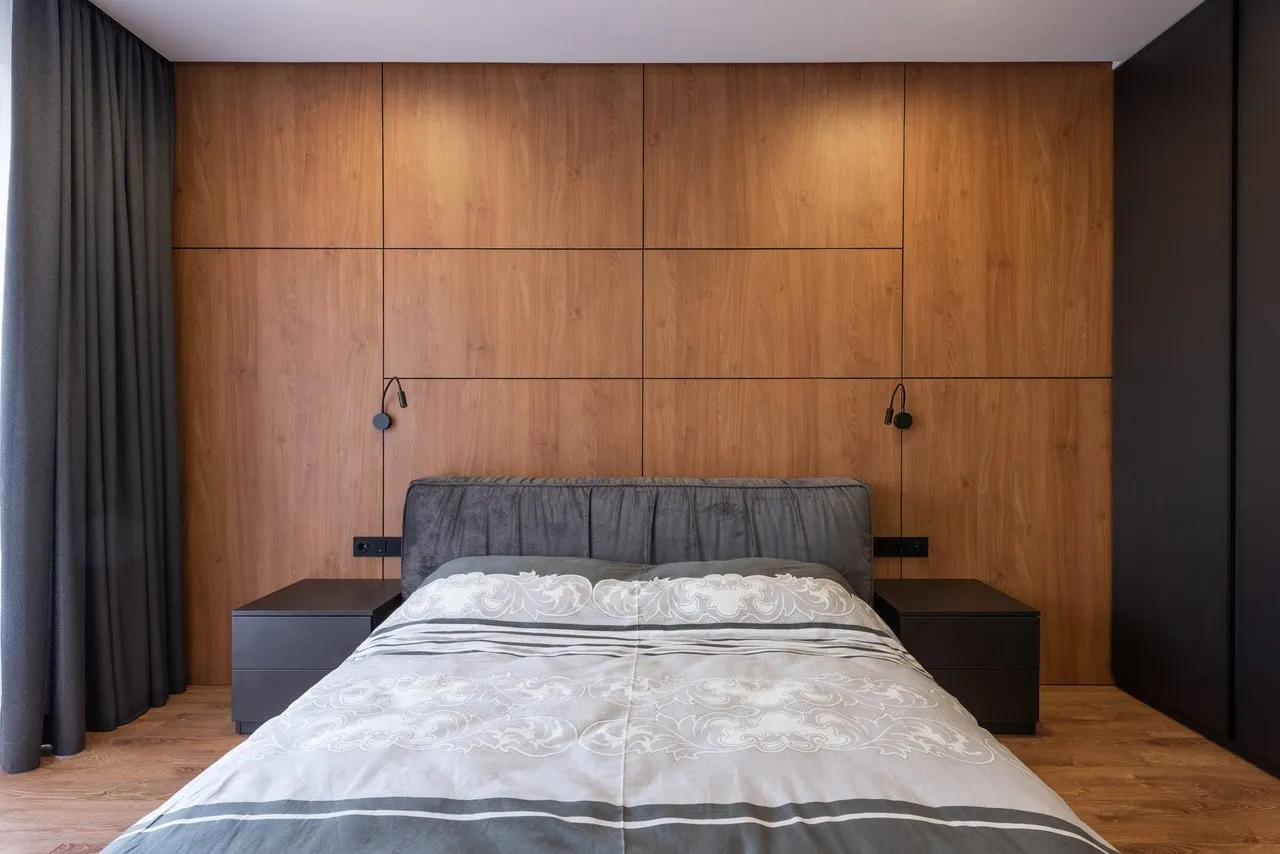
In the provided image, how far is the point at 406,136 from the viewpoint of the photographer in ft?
10.7

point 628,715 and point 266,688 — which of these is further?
point 266,688

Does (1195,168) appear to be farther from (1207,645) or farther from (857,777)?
(857,777)

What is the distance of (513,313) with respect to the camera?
3.27 m

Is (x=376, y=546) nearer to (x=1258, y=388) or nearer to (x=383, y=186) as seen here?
(x=383, y=186)

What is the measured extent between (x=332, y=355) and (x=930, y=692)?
2.59m

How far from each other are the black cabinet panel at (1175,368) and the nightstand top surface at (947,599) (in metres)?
0.56

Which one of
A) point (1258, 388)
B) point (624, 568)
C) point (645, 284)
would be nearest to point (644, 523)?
point (624, 568)

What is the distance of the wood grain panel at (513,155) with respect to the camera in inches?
128

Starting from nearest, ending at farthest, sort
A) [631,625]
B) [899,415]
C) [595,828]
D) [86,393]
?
[595,828] → [631,625] → [86,393] → [899,415]

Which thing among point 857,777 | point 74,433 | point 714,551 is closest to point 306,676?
point 74,433

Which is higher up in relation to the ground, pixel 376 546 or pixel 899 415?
pixel 899 415

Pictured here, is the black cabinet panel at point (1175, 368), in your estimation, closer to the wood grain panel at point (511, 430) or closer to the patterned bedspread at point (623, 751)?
the patterned bedspread at point (623, 751)

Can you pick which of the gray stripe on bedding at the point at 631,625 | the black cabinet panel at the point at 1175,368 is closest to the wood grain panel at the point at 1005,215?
the black cabinet panel at the point at 1175,368

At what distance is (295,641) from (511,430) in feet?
3.70
